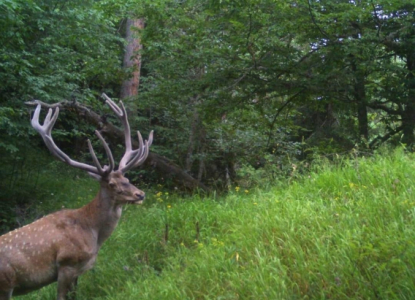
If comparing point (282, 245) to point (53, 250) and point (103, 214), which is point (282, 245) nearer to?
point (103, 214)

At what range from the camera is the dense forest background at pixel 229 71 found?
1066 cm

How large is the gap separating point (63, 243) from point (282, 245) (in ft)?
8.55

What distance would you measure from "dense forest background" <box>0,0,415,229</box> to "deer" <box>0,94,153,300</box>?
3128 millimetres

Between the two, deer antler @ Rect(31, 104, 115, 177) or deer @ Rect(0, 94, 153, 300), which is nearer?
deer @ Rect(0, 94, 153, 300)

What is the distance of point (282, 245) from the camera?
5785mm

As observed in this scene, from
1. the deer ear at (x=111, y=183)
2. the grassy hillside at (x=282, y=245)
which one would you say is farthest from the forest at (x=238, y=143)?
the deer ear at (x=111, y=183)

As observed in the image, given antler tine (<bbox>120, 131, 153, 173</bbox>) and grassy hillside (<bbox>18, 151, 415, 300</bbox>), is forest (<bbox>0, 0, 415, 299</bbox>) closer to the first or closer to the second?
grassy hillside (<bbox>18, 151, 415, 300</bbox>)

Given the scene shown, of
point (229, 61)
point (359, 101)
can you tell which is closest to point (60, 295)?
point (229, 61)

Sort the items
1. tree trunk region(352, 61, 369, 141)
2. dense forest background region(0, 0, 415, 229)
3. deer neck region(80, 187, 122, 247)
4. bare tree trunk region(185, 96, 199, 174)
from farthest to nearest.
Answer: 1. bare tree trunk region(185, 96, 199, 174)
2. tree trunk region(352, 61, 369, 141)
3. dense forest background region(0, 0, 415, 229)
4. deer neck region(80, 187, 122, 247)

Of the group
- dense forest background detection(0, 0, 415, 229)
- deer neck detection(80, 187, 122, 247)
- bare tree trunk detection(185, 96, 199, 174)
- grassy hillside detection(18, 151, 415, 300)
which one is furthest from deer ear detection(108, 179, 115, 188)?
bare tree trunk detection(185, 96, 199, 174)

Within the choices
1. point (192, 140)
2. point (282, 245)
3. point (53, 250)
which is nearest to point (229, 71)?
point (192, 140)

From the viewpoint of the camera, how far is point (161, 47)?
12.3 m

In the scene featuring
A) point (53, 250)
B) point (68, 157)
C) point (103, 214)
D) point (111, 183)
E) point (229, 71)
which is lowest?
point (53, 250)

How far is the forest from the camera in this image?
540cm
